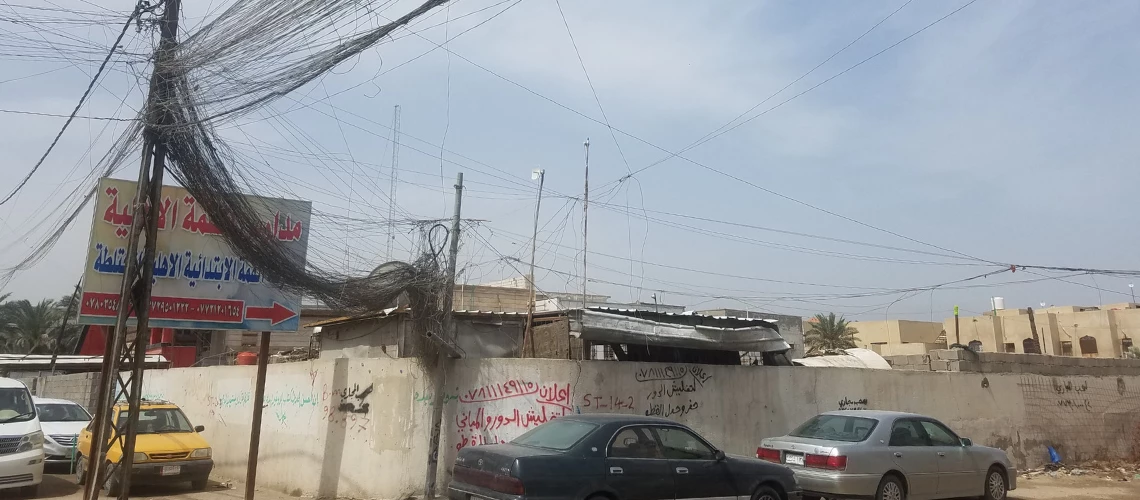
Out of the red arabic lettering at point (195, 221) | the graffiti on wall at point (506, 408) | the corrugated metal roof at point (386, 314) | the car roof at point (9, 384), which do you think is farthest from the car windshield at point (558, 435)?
the car roof at point (9, 384)

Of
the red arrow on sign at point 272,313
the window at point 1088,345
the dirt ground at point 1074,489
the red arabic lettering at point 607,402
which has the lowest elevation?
the dirt ground at point 1074,489

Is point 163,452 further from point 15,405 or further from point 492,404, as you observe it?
point 492,404

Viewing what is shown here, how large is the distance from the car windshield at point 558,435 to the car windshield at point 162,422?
25.1 ft

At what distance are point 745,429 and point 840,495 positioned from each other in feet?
11.2

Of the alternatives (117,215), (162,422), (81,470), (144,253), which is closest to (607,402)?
(144,253)

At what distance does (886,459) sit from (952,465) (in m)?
1.59

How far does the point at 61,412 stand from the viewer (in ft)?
51.0

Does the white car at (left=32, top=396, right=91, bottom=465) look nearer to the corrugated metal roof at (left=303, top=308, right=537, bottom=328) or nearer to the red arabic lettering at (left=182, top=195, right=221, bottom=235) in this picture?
the red arabic lettering at (left=182, top=195, right=221, bottom=235)

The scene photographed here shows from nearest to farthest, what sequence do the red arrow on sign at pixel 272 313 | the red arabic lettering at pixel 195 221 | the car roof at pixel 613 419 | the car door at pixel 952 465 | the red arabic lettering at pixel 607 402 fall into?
the car roof at pixel 613 419
the car door at pixel 952 465
the red arabic lettering at pixel 607 402
the red arabic lettering at pixel 195 221
the red arrow on sign at pixel 272 313

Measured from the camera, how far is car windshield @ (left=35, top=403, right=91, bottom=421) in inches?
603

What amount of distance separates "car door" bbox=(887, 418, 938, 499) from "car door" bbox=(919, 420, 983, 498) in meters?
0.14

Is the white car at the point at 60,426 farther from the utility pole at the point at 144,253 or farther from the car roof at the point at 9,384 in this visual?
the utility pole at the point at 144,253

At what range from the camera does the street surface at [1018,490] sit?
466 inches

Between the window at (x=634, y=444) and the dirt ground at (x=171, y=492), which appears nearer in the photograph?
the window at (x=634, y=444)
